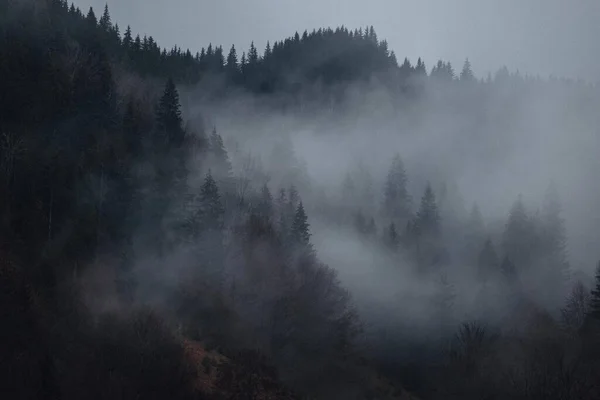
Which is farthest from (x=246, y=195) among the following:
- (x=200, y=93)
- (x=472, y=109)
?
(x=472, y=109)

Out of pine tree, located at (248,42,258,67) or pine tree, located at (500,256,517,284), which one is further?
pine tree, located at (248,42,258,67)

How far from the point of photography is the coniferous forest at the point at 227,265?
126ft

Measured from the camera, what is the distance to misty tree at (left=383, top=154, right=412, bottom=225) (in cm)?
8662

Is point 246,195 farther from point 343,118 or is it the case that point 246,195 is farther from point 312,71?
point 312,71

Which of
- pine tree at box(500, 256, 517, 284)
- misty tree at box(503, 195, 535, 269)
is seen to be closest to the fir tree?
pine tree at box(500, 256, 517, 284)

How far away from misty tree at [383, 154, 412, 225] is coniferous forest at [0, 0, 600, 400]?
320 mm

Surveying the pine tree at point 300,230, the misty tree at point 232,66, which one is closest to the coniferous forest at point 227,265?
the pine tree at point 300,230

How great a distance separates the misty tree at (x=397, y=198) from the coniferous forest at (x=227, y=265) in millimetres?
320

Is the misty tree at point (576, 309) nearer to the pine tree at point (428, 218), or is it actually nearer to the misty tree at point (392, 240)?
the pine tree at point (428, 218)

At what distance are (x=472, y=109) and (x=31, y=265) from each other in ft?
382

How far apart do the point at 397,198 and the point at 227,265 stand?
1612 inches

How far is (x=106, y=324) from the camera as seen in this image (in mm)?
38562

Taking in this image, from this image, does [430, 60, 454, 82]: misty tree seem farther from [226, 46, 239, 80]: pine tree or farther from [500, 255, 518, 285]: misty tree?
[500, 255, 518, 285]: misty tree

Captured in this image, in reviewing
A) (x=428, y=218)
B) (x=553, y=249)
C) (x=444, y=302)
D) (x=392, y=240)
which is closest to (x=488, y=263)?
(x=444, y=302)
